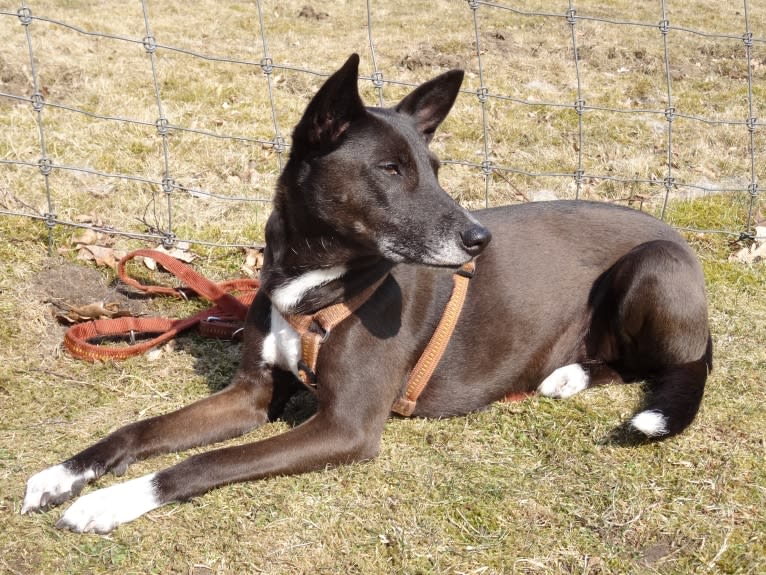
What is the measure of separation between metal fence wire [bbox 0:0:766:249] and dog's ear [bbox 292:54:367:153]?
6.14 ft

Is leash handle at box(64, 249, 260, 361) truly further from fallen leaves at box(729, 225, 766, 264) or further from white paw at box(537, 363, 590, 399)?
fallen leaves at box(729, 225, 766, 264)

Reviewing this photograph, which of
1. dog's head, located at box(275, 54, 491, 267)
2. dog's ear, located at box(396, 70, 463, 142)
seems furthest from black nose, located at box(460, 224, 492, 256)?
dog's ear, located at box(396, 70, 463, 142)

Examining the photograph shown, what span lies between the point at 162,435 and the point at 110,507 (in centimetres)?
47

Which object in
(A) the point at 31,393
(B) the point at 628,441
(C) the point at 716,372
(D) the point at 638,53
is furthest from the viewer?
(D) the point at 638,53

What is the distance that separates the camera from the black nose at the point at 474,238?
9.44 ft

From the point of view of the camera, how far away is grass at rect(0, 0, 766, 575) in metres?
2.54

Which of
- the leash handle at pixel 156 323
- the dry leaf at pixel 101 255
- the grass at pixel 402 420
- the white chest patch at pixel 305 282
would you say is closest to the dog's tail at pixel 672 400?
the grass at pixel 402 420

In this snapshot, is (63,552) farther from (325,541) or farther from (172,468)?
(325,541)

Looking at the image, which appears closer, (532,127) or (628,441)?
(628,441)

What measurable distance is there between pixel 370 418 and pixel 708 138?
4.93 metres

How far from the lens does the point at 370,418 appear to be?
3.01 metres

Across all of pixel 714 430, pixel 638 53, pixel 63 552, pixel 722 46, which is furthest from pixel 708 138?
pixel 63 552

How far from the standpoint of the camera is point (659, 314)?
344 centimetres

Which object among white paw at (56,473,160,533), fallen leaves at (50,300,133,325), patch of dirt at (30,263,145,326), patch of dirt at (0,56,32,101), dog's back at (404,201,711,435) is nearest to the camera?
white paw at (56,473,160,533)
